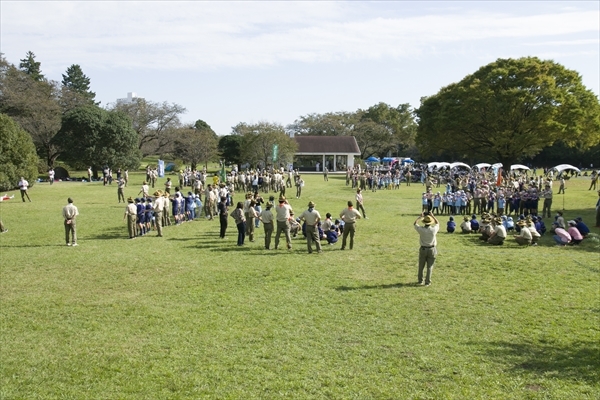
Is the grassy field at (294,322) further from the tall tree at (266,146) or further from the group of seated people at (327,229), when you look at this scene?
the tall tree at (266,146)

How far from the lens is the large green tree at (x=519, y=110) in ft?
146

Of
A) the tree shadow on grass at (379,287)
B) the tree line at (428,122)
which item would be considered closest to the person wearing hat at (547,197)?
the tree shadow on grass at (379,287)

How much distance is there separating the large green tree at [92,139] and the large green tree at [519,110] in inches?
1200

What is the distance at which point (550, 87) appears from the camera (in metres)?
44.4

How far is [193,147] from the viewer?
56.9 m

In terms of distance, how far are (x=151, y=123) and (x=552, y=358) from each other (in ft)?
189

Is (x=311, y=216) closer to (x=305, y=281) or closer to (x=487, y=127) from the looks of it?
(x=305, y=281)

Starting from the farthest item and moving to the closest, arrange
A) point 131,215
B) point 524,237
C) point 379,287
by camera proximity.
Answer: point 131,215 < point 524,237 < point 379,287

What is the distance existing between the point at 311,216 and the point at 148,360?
25.4 feet

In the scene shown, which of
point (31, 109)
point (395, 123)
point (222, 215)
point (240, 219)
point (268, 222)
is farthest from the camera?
point (395, 123)

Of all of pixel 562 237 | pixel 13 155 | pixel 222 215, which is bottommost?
pixel 562 237

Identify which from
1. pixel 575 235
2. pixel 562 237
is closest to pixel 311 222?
pixel 562 237

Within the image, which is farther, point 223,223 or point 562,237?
point 223,223

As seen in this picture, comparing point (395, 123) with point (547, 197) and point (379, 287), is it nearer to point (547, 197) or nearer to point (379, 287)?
point (547, 197)
